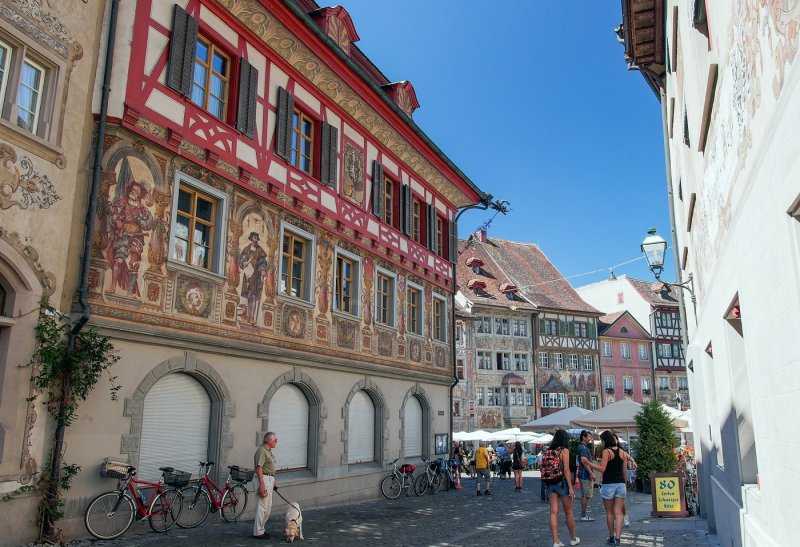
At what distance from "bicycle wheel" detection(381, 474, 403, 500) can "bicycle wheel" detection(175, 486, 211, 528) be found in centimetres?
685

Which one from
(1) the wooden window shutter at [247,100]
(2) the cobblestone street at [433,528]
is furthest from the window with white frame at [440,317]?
(1) the wooden window shutter at [247,100]

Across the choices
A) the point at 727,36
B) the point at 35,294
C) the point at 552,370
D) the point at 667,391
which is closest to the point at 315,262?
the point at 35,294

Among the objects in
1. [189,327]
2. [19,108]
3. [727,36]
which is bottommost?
[189,327]

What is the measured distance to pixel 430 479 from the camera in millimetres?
19344

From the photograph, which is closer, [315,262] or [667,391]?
[315,262]

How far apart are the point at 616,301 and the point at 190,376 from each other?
5350 centimetres

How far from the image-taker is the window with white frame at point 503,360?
45938mm

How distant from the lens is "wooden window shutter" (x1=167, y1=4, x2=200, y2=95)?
11.6 m

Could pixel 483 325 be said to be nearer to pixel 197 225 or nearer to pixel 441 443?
pixel 441 443

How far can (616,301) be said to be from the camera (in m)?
60.3

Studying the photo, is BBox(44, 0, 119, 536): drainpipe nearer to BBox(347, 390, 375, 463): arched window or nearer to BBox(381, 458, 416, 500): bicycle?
BBox(347, 390, 375, 463): arched window

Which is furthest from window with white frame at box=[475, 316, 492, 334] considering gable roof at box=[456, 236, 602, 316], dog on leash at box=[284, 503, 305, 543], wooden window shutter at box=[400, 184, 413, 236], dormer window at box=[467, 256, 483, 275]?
dog on leash at box=[284, 503, 305, 543]

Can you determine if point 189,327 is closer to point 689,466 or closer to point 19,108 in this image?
point 19,108

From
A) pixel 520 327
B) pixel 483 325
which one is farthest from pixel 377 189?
pixel 520 327
